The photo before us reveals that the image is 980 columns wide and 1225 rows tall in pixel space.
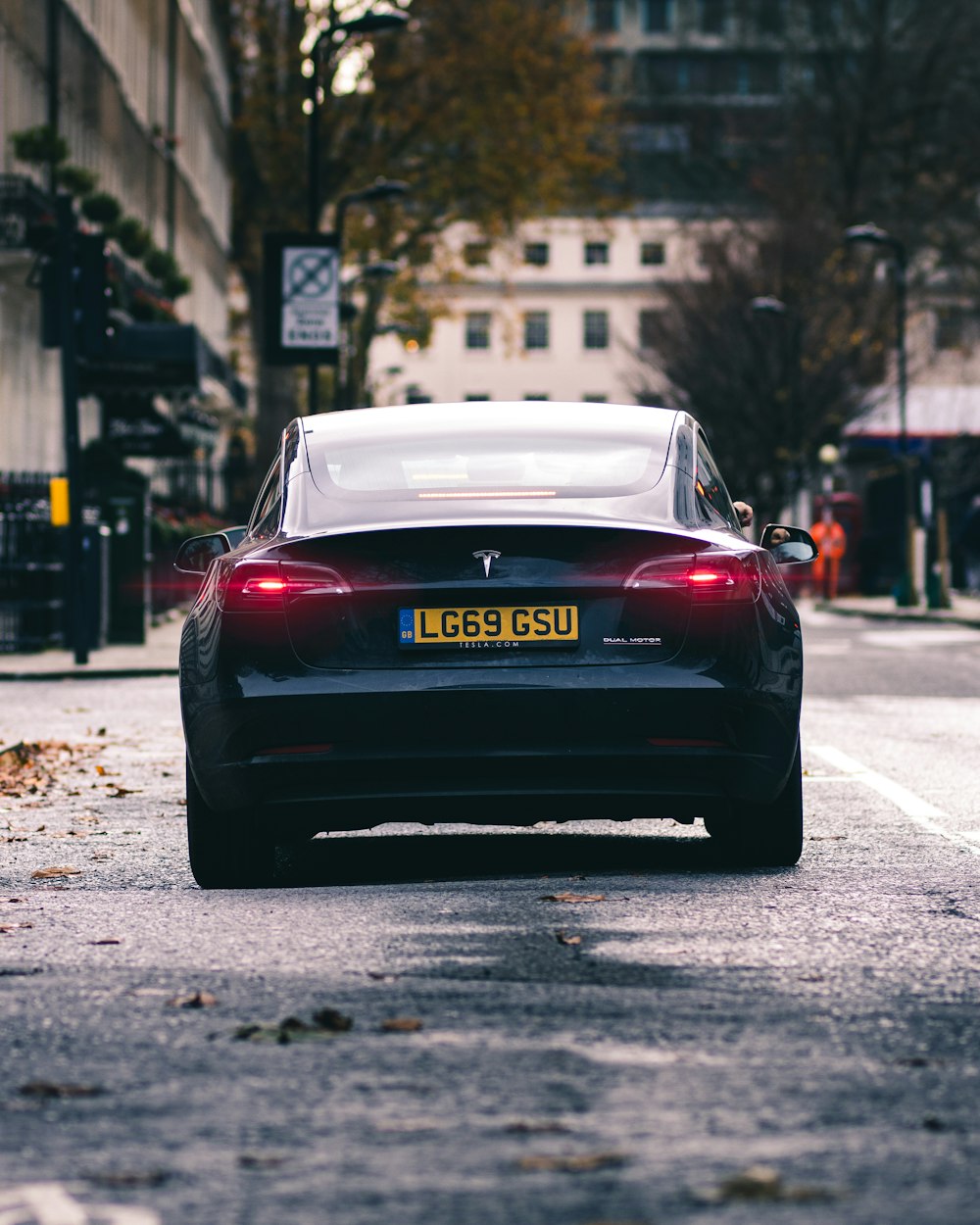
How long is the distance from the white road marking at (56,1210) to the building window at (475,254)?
47156 mm

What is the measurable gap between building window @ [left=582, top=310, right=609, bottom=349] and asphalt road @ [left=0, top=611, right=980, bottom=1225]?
347 feet

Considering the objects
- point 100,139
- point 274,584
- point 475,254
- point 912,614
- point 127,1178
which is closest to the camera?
point 127,1178

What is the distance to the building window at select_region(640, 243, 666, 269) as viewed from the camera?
367 ft

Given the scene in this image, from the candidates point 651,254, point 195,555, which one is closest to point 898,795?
point 195,555

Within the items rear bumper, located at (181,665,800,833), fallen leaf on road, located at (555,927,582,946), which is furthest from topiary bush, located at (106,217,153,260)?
fallen leaf on road, located at (555,927,582,946)

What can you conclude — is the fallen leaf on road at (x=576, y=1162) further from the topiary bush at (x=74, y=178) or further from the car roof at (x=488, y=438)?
the topiary bush at (x=74, y=178)

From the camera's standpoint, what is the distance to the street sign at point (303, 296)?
110 ft

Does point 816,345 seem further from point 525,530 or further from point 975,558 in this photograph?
point 525,530

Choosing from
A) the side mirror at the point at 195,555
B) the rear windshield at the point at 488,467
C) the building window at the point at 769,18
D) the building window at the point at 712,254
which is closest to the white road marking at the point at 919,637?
the side mirror at the point at 195,555

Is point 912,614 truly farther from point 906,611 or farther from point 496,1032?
point 496,1032

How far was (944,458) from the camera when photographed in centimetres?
6000

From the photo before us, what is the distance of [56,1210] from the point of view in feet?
13.2

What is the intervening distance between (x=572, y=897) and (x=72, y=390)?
50.5ft

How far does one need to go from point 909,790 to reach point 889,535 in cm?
4033
